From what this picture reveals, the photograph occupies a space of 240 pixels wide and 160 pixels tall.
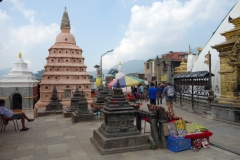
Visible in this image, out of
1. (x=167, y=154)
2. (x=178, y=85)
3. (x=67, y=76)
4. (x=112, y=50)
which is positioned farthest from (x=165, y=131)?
(x=112, y=50)

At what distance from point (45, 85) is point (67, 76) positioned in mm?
2886

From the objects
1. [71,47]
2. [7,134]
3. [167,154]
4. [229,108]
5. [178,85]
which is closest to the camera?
[167,154]

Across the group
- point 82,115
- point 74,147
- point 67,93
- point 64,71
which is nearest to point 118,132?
point 74,147

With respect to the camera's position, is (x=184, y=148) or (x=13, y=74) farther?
(x=13, y=74)

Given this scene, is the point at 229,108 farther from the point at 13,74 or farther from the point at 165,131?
the point at 13,74

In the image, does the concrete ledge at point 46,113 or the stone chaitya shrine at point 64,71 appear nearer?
the concrete ledge at point 46,113

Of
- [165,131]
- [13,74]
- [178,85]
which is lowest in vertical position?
[165,131]

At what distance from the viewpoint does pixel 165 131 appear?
6.06 meters

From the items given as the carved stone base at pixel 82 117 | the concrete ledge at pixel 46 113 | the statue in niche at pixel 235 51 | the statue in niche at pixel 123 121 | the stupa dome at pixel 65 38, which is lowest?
the concrete ledge at pixel 46 113

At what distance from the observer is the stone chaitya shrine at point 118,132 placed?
5852mm

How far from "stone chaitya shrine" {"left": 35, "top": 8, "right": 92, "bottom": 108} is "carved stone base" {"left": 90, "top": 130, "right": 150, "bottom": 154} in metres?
18.6

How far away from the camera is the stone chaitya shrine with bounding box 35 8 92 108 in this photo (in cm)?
2431

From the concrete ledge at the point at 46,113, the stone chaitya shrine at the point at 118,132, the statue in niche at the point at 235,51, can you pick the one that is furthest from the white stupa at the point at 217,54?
the concrete ledge at the point at 46,113

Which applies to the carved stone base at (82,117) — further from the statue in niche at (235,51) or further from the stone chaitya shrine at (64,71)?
the stone chaitya shrine at (64,71)
